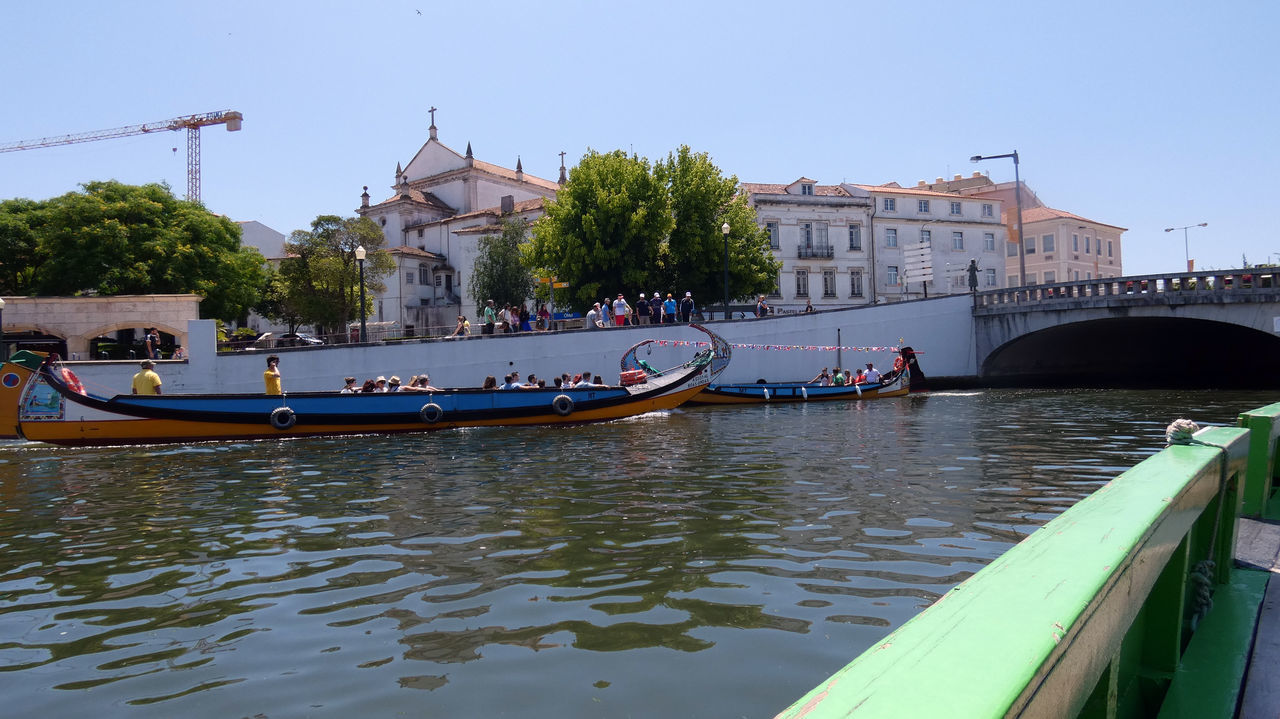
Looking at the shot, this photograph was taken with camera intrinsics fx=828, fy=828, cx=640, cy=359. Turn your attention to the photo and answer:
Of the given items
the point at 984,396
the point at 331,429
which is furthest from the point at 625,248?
the point at 331,429

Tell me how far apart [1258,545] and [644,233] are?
35.2m

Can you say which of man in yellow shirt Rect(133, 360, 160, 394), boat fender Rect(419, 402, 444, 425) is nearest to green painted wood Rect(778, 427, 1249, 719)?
boat fender Rect(419, 402, 444, 425)

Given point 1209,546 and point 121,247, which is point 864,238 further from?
point 1209,546

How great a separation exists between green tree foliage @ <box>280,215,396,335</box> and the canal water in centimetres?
3601

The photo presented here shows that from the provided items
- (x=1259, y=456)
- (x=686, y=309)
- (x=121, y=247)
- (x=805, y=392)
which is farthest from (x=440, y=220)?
(x=1259, y=456)

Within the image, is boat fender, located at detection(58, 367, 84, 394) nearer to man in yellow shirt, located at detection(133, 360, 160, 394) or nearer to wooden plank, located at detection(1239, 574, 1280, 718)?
man in yellow shirt, located at detection(133, 360, 160, 394)

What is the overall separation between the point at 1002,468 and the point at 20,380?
775 inches

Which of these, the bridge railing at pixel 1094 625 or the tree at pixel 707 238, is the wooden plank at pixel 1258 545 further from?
the tree at pixel 707 238

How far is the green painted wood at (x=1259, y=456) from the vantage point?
458cm

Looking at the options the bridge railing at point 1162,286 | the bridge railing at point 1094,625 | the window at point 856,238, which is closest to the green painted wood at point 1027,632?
the bridge railing at point 1094,625

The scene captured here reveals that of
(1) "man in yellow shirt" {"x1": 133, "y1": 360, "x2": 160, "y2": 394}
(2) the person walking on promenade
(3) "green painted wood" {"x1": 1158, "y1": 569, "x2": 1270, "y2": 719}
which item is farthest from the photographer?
(2) the person walking on promenade

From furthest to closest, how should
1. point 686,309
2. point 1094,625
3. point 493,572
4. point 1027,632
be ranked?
point 686,309, point 493,572, point 1094,625, point 1027,632

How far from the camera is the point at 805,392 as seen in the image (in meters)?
29.3

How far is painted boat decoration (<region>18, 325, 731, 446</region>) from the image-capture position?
17.9m
